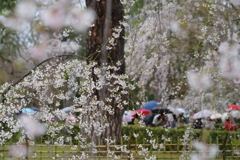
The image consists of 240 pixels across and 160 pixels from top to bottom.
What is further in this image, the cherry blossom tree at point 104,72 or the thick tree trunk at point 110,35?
the thick tree trunk at point 110,35

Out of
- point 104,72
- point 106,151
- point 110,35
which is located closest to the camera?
point 104,72

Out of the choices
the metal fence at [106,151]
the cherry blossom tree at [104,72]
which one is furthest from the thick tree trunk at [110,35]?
the metal fence at [106,151]

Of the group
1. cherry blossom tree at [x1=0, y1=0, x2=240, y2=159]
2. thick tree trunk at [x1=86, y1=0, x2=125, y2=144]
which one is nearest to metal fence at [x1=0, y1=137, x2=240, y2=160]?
cherry blossom tree at [x1=0, y1=0, x2=240, y2=159]

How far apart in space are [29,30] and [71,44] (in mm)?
4924

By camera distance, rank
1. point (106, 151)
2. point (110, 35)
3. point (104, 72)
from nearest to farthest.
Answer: point (104, 72) < point (106, 151) < point (110, 35)

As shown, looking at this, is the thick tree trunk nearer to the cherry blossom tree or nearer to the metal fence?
the cherry blossom tree

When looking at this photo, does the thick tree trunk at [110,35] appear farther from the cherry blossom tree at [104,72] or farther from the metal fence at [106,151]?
the metal fence at [106,151]

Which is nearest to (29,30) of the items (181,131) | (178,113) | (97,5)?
(178,113)

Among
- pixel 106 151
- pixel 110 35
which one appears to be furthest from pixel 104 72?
pixel 110 35

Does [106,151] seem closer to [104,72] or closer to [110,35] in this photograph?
[104,72]

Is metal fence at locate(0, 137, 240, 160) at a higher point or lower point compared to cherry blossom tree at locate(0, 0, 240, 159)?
lower

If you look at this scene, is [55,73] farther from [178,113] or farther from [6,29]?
[6,29]

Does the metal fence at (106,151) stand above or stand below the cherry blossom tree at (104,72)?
below

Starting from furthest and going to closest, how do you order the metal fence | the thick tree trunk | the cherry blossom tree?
1. the thick tree trunk
2. the metal fence
3. the cherry blossom tree
